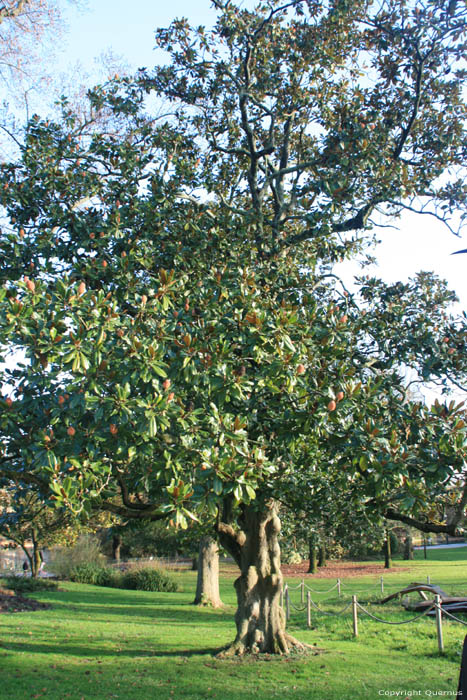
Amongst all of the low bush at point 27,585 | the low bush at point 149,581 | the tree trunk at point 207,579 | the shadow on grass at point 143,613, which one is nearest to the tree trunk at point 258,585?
the shadow on grass at point 143,613

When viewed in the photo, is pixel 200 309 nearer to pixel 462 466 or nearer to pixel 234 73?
pixel 462 466

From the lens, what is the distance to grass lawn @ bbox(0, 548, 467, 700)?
8.19 metres

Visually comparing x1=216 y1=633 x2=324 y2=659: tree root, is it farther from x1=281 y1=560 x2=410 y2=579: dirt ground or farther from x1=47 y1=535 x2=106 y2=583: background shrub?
x1=281 y1=560 x2=410 y2=579: dirt ground

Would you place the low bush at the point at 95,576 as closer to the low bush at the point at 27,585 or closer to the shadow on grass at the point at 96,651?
the low bush at the point at 27,585

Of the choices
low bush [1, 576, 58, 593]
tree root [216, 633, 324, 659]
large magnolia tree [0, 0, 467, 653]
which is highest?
large magnolia tree [0, 0, 467, 653]

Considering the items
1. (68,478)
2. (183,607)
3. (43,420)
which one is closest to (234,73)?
(43,420)

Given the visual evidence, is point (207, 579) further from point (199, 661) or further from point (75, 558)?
point (199, 661)

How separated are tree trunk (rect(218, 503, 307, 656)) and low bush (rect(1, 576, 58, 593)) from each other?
45.9 ft

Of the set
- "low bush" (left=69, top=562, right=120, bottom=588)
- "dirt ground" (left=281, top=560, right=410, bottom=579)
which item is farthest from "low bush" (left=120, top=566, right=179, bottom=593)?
"dirt ground" (left=281, top=560, right=410, bottom=579)

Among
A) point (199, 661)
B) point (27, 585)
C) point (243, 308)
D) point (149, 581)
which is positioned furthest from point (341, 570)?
point (243, 308)

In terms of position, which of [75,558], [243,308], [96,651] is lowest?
[96,651]

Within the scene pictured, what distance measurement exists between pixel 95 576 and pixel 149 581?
2.85m

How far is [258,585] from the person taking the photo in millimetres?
10531

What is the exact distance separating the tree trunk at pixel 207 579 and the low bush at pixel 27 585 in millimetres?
6082
